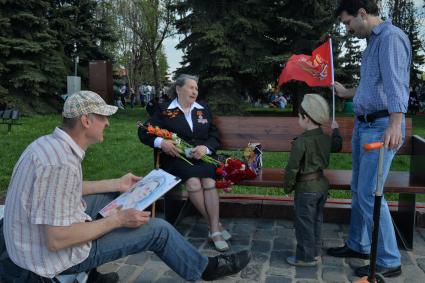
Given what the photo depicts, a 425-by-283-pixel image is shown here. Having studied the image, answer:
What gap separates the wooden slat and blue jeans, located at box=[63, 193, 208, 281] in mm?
1337

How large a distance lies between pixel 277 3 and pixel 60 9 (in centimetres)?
1030

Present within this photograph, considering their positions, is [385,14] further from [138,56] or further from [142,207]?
[142,207]

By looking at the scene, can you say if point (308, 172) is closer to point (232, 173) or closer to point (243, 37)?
point (232, 173)

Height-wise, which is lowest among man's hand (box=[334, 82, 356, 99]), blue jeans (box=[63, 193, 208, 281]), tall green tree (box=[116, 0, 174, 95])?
blue jeans (box=[63, 193, 208, 281])

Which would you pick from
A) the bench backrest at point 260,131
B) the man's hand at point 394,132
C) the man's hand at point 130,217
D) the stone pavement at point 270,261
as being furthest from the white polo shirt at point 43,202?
the bench backrest at point 260,131

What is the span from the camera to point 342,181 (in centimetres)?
413

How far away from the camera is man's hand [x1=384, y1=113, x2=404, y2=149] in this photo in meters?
3.01

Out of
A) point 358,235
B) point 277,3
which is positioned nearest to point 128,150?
point 358,235

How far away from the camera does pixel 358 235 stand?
3.81m

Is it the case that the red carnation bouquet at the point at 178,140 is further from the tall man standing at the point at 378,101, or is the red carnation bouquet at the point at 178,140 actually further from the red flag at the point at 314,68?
the tall man standing at the point at 378,101

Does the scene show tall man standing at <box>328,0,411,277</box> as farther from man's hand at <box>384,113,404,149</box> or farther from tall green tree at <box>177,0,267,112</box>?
tall green tree at <box>177,0,267,112</box>

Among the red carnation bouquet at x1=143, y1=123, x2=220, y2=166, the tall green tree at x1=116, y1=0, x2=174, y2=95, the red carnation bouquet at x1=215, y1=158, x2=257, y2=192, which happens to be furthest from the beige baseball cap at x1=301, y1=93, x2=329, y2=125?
the tall green tree at x1=116, y1=0, x2=174, y2=95

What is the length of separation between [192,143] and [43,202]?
242 centimetres

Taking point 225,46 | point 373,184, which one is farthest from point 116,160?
point 225,46
